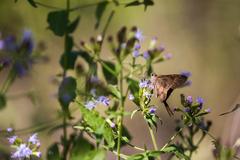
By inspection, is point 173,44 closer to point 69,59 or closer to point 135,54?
point 69,59

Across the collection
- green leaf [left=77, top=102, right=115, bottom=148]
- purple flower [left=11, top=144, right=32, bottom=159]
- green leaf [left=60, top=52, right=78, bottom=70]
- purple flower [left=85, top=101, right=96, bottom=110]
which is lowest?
purple flower [left=11, top=144, right=32, bottom=159]

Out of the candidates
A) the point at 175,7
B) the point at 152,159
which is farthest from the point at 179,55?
the point at 152,159

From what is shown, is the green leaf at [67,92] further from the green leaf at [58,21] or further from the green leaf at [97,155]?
the green leaf at [97,155]

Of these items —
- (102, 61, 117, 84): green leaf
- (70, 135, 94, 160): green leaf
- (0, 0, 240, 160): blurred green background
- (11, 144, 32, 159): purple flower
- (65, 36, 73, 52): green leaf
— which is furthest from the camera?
(0, 0, 240, 160): blurred green background

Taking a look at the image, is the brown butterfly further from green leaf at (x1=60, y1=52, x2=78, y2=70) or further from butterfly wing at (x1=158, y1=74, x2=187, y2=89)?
green leaf at (x1=60, y1=52, x2=78, y2=70)

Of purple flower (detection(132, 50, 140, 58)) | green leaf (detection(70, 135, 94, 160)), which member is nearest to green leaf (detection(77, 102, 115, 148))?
green leaf (detection(70, 135, 94, 160))

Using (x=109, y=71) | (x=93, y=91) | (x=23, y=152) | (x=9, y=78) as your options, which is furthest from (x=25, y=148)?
(x=9, y=78)
